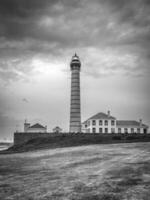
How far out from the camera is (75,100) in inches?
2291

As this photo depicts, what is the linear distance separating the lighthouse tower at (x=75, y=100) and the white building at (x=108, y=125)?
9.49 m

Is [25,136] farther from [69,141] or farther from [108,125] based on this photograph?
[108,125]

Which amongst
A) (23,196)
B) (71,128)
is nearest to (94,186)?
(23,196)

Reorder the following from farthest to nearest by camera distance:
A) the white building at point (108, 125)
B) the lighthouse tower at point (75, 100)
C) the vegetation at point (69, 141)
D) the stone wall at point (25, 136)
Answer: the white building at point (108, 125), the lighthouse tower at point (75, 100), the stone wall at point (25, 136), the vegetation at point (69, 141)

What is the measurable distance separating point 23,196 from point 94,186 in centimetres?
278

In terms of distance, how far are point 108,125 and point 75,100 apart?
45.2 feet

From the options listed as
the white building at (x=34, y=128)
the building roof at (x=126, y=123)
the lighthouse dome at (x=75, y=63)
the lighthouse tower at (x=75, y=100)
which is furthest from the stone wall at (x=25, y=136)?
the building roof at (x=126, y=123)

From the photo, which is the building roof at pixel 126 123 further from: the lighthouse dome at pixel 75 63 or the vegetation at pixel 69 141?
the vegetation at pixel 69 141

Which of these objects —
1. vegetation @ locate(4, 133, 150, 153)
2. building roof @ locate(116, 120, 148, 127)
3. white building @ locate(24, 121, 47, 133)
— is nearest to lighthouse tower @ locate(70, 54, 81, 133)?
vegetation @ locate(4, 133, 150, 153)

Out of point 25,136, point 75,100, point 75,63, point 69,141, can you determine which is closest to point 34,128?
point 75,100

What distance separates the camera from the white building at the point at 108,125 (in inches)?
2583

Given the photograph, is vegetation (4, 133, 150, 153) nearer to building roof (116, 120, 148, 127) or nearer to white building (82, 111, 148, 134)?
white building (82, 111, 148, 134)

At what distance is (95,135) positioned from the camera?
4744cm

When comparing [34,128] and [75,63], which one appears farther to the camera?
[34,128]
